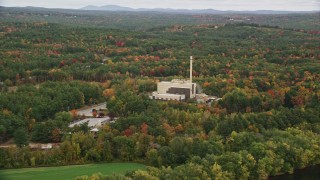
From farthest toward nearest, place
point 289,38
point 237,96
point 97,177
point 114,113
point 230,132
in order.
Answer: point 289,38 → point 237,96 → point 114,113 → point 230,132 → point 97,177

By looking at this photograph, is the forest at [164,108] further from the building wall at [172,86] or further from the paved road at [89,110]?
the building wall at [172,86]

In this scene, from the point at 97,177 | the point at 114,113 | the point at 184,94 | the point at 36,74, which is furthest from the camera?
the point at 36,74

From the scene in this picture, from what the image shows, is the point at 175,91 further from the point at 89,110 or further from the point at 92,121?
the point at 92,121

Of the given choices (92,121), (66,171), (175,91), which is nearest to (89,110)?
(92,121)

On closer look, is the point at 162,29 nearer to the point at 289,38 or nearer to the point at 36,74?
the point at 289,38

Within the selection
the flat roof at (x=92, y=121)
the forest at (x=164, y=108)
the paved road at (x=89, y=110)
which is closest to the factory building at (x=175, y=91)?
the forest at (x=164, y=108)

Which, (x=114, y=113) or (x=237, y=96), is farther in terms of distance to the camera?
(x=237, y=96)

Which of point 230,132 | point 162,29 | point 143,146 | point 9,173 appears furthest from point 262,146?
point 162,29

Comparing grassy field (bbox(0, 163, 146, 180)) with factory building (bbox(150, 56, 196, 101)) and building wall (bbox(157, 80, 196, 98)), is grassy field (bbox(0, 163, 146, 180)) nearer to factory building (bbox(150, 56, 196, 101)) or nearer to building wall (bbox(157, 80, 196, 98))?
factory building (bbox(150, 56, 196, 101))
